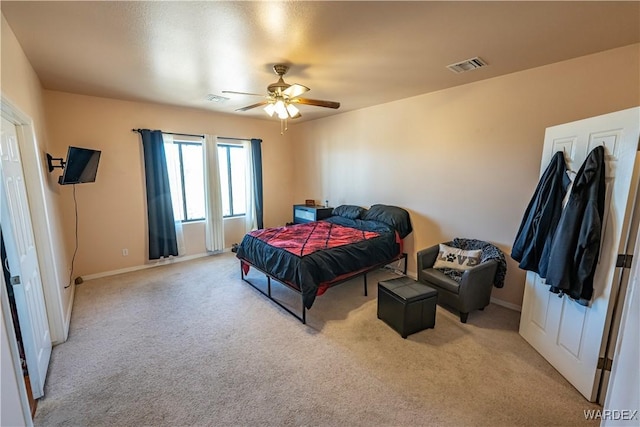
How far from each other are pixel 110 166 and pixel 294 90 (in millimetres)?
3271

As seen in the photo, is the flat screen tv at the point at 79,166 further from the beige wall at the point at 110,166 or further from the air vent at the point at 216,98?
the air vent at the point at 216,98

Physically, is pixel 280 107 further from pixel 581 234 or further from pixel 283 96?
pixel 581 234

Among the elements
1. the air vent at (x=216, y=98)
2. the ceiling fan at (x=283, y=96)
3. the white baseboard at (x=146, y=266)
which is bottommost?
the white baseboard at (x=146, y=266)

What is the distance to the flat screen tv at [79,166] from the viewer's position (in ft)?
9.60

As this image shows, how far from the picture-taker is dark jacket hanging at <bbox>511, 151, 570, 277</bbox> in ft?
7.23

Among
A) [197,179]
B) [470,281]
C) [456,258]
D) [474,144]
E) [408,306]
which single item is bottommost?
[408,306]

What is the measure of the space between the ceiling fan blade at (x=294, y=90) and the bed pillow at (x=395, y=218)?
220 centimetres

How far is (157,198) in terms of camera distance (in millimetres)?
4426

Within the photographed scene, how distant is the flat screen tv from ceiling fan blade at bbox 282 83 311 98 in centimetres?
234

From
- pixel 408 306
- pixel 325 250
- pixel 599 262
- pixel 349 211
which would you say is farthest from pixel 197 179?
pixel 599 262

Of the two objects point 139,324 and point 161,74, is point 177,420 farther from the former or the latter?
point 161,74

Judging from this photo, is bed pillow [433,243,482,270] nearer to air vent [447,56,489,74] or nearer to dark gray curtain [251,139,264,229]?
air vent [447,56,489,74]

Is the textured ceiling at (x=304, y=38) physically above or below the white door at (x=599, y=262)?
above

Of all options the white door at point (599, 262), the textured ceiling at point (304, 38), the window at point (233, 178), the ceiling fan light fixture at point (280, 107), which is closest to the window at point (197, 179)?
the window at point (233, 178)
